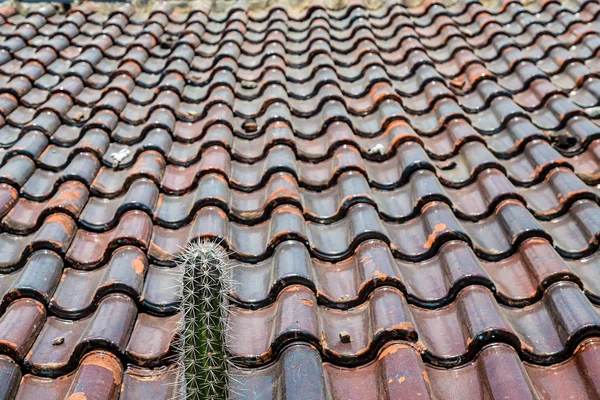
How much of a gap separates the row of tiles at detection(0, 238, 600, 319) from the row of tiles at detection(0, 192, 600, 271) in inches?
1.6

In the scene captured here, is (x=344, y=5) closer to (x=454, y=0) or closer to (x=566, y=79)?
(x=454, y=0)

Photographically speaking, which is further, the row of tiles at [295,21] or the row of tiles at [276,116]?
the row of tiles at [295,21]

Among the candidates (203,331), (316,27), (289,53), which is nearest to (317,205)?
(203,331)

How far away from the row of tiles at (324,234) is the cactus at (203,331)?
691 mm

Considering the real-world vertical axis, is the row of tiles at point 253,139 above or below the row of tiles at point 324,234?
above

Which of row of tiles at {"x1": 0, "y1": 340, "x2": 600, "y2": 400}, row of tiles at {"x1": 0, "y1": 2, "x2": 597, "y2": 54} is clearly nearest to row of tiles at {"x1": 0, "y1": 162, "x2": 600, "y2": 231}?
row of tiles at {"x1": 0, "y1": 340, "x2": 600, "y2": 400}

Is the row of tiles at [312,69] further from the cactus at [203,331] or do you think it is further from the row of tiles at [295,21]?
the cactus at [203,331]

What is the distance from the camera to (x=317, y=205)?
260 centimetres

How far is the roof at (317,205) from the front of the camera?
5.87 feet

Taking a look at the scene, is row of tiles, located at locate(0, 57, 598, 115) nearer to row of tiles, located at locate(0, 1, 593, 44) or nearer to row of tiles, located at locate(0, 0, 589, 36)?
row of tiles, located at locate(0, 1, 593, 44)

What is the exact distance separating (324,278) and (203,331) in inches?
30.6

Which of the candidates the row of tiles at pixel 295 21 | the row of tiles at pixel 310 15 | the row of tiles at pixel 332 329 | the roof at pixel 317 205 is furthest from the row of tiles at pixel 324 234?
the row of tiles at pixel 310 15

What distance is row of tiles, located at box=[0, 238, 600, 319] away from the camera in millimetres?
2021

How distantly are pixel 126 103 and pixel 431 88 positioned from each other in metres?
2.11
